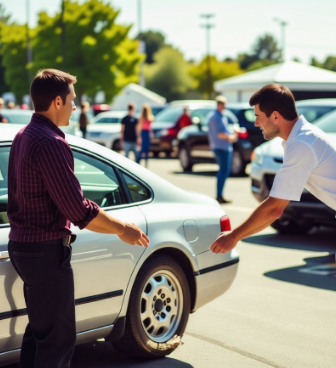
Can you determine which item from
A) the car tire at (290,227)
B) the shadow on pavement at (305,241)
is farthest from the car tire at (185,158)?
the car tire at (290,227)

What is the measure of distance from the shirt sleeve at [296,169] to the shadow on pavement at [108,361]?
1.63 meters

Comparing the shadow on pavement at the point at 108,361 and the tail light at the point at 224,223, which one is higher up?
the tail light at the point at 224,223

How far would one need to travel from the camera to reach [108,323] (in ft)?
14.4

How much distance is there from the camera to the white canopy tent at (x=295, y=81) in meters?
26.7

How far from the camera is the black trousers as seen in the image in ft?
10.8

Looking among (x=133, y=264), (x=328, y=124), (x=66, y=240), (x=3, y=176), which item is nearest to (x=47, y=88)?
(x=66, y=240)

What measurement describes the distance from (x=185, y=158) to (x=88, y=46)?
142 ft

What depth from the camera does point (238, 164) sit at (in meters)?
18.7

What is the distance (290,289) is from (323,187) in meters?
3.30

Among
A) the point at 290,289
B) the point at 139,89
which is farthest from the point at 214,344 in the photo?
the point at 139,89

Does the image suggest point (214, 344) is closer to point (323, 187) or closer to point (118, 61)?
point (323, 187)

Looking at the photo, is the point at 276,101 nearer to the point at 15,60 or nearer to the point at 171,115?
the point at 171,115

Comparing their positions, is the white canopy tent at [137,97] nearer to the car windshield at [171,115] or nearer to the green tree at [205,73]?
the green tree at [205,73]

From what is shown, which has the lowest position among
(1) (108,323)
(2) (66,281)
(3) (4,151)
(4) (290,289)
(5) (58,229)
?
(4) (290,289)
